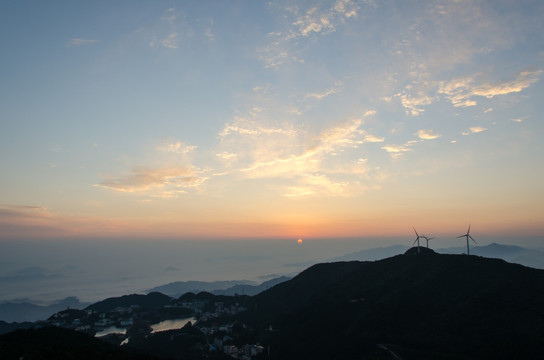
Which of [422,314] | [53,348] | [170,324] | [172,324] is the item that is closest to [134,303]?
[170,324]

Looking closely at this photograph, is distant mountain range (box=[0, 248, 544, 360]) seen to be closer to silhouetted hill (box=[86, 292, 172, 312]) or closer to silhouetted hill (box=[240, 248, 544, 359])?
silhouetted hill (box=[240, 248, 544, 359])

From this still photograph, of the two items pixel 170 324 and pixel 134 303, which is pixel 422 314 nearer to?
pixel 170 324

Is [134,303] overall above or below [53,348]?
below

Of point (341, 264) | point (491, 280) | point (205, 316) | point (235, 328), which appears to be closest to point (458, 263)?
point (491, 280)

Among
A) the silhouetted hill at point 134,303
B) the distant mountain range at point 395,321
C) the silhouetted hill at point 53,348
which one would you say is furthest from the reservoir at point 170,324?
the silhouetted hill at point 53,348

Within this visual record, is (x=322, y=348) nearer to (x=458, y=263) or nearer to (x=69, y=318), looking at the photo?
(x=458, y=263)

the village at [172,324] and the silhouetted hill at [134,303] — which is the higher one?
the village at [172,324]

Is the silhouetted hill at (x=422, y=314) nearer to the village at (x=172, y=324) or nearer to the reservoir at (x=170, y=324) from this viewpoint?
the village at (x=172, y=324)
